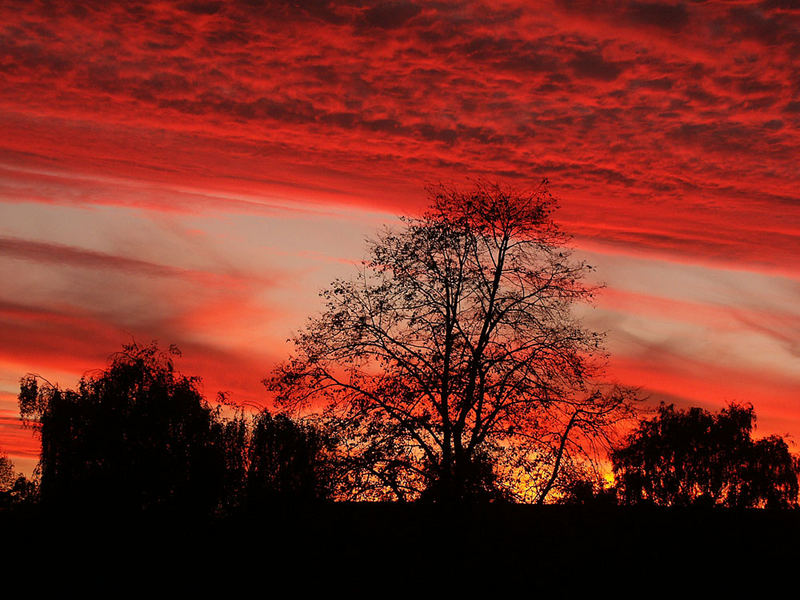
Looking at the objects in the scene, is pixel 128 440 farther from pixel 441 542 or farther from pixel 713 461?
pixel 713 461

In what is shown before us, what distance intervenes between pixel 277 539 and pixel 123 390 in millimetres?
7188

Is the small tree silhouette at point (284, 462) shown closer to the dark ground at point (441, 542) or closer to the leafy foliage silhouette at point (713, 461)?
the dark ground at point (441, 542)

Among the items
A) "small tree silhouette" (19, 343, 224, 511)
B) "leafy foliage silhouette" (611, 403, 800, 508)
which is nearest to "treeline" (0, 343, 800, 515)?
"small tree silhouette" (19, 343, 224, 511)

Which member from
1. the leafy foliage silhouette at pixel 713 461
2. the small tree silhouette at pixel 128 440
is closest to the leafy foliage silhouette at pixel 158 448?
the small tree silhouette at pixel 128 440

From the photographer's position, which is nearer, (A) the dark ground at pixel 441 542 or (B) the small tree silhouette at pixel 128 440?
(A) the dark ground at pixel 441 542

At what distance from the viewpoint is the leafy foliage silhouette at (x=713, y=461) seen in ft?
160

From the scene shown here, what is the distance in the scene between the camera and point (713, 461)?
4984cm

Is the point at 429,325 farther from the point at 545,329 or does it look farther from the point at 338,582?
the point at 338,582

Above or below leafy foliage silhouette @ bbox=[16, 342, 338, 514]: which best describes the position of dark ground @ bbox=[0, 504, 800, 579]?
below

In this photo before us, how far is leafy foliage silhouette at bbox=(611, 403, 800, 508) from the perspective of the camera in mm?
48906

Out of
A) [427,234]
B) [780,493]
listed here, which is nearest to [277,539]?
[427,234]

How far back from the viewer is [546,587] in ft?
65.3

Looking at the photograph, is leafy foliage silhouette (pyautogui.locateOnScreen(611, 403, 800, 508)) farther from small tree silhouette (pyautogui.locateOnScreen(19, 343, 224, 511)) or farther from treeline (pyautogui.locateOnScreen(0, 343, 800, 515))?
small tree silhouette (pyautogui.locateOnScreen(19, 343, 224, 511))

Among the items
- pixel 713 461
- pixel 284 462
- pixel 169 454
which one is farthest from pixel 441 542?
pixel 713 461
